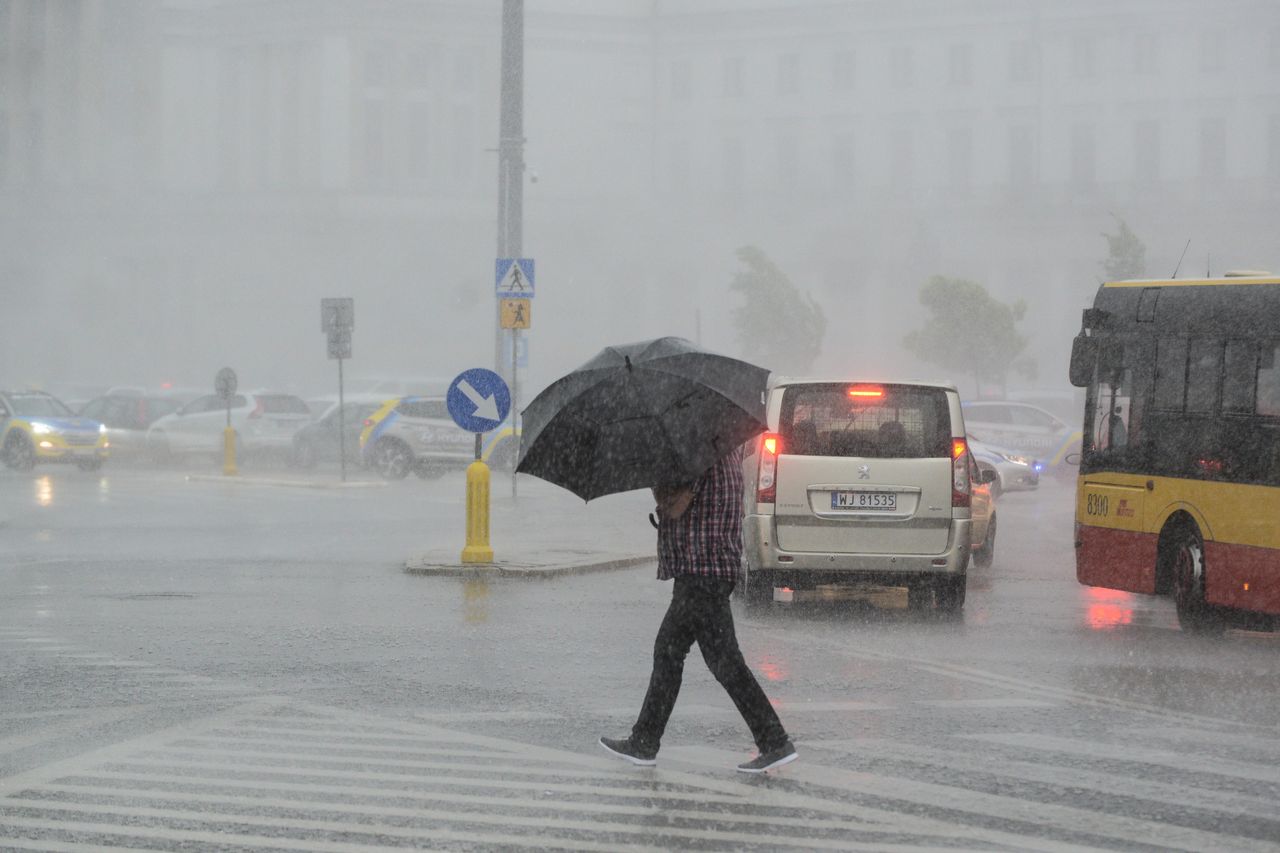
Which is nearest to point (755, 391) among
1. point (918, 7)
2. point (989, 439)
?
point (989, 439)

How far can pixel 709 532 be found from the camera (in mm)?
7320

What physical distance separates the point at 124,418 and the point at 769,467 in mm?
28534

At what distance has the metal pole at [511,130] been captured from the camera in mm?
29703

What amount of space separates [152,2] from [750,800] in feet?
284

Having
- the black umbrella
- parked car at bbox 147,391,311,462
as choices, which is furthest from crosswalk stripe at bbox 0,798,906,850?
parked car at bbox 147,391,311,462

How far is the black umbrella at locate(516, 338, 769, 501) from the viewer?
23.4 feet

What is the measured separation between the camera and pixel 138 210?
8044cm

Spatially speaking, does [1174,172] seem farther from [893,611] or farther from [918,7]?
[893,611]

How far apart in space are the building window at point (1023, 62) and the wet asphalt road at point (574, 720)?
72.9 metres

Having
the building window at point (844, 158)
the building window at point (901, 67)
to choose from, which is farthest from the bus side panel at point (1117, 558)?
the building window at point (901, 67)

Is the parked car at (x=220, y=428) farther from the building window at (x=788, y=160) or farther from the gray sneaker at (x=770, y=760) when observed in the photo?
Result: the building window at (x=788, y=160)

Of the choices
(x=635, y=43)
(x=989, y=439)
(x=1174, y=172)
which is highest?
(x=635, y=43)

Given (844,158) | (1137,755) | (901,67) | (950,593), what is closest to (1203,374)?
(950,593)

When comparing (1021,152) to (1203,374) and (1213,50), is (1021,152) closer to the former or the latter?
(1213,50)
